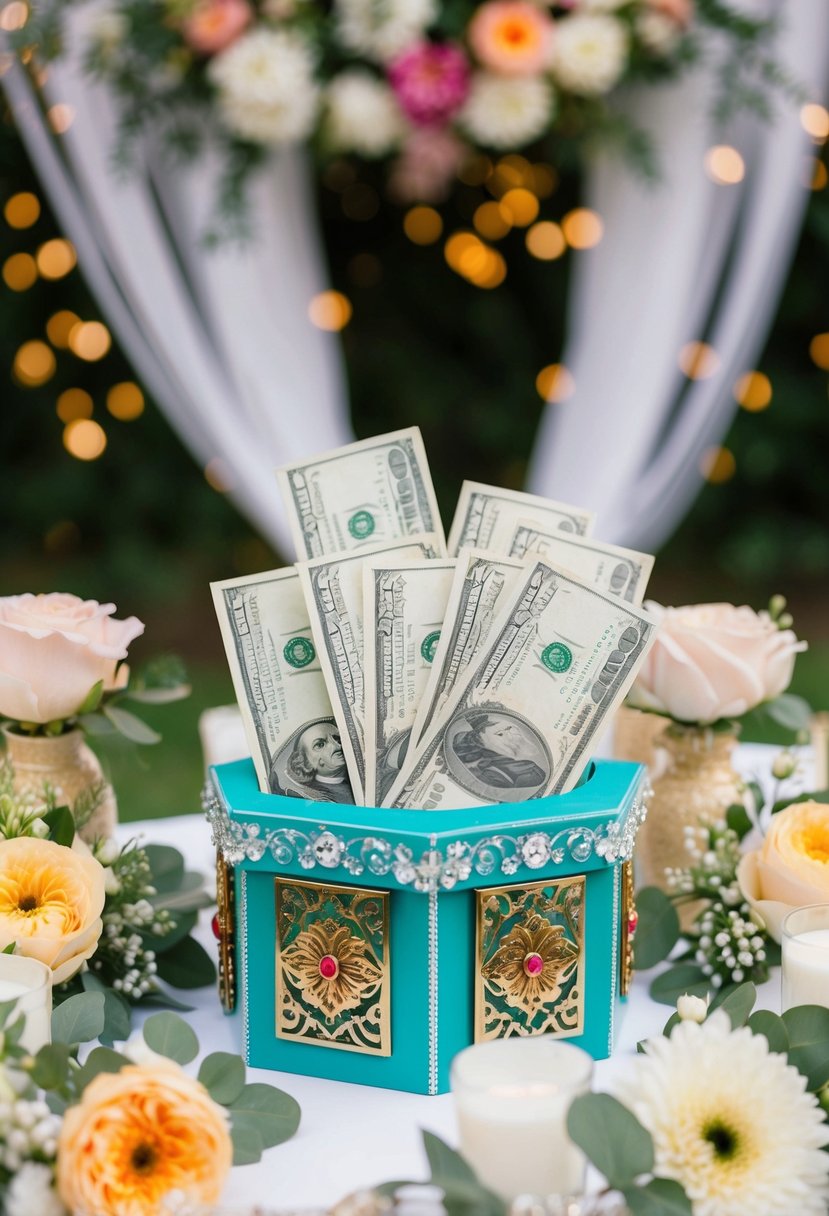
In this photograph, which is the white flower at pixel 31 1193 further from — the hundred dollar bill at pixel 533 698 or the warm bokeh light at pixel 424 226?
the warm bokeh light at pixel 424 226

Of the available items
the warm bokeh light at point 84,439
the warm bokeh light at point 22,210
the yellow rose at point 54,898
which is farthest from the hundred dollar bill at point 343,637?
the warm bokeh light at point 84,439

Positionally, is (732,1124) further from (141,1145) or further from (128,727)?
(128,727)

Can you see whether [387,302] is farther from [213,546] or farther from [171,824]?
[171,824]

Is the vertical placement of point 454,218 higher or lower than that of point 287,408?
higher

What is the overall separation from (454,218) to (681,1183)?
4.05 meters

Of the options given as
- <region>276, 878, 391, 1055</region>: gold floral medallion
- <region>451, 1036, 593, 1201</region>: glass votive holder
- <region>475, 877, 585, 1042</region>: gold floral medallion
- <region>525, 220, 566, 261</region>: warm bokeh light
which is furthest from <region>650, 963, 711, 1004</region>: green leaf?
<region>525, 220, 566, 261</region>: warm bokeh light

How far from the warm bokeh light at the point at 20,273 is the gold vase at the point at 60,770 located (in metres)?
3.47

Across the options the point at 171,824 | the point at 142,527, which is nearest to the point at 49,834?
the point at 171,824

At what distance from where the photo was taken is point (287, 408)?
3.03m

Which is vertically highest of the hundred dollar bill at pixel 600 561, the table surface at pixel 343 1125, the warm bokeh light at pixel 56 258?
the warm bokeh light at pixel 56 258

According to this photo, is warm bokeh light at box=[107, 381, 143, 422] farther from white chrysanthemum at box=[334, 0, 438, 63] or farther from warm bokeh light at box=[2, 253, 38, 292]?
white chrysanthemum at box=[334, 0, 438, 63]

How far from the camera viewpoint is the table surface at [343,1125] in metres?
0.88

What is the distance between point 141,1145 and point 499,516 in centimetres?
62

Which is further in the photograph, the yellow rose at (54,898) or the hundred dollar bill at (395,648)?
the hundred dollar bill at (395,648)
